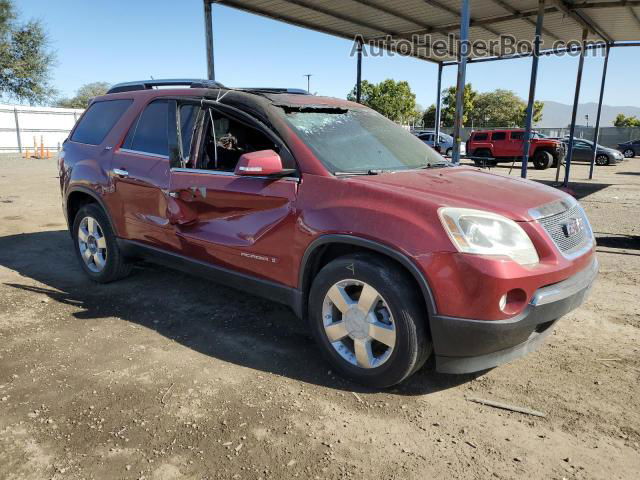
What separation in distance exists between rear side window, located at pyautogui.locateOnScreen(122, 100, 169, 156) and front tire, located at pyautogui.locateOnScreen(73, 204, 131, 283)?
0.82 m

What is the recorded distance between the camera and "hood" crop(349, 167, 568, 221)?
2.62 m

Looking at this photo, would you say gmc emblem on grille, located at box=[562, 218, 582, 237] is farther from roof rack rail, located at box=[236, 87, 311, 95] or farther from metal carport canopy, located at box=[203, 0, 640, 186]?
metal carport canopy, located at box=[203, 0, 640, 186]

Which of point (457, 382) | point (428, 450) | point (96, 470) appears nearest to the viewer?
point (96, 470)

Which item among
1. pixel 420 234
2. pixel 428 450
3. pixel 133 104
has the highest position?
pixel 133 104

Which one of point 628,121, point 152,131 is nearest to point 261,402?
point 152,131

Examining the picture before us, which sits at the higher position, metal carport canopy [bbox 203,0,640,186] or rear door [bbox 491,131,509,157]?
metal carport canopy [bbox 203,0,640,186]

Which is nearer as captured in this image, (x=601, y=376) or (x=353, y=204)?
(x=353, y=204)

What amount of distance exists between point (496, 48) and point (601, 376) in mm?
13619

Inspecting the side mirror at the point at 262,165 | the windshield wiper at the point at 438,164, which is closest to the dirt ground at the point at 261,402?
the side mirror at the point at 262,165

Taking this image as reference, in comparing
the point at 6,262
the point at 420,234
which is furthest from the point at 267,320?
the point at 6,262

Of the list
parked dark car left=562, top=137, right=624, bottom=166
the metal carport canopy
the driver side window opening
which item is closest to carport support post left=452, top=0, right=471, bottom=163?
the metal carport canopy

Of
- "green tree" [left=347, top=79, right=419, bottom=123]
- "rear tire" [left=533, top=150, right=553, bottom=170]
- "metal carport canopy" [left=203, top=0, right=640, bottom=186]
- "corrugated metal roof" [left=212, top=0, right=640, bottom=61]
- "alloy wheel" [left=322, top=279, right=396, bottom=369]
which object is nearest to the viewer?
"alloy wheel" [left=322, top=279, right=396, bottom=369]

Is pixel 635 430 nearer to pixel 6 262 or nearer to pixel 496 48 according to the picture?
pixel 6 262

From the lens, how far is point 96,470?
7.16 feet
